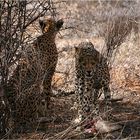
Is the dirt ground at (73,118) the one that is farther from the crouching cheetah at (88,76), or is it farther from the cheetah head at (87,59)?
the cheetah head at (87,59)

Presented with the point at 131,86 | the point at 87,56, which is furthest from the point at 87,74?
the point at 131,86

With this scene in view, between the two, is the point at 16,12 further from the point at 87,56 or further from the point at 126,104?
the point at 126,104

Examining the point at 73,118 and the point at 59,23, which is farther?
the point at 59,23

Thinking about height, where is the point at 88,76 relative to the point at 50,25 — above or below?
below

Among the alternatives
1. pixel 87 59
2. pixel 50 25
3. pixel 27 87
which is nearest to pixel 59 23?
pixel 50 25

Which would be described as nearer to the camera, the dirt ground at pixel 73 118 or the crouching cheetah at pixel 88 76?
the dirt ground at pixel 73 118

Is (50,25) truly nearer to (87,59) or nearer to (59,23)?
(59,23)

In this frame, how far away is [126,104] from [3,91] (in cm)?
237

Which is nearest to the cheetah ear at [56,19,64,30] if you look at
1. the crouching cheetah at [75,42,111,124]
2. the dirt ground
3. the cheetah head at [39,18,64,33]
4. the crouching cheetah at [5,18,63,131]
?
the cheetah head at [39,18,64,33]

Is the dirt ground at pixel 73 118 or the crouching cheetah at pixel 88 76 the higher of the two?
the crouching cheetah at pixel 88 76

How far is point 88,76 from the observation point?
7.44 m

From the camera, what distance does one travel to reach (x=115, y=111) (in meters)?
8.31

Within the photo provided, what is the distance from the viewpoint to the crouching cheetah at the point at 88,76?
743cm

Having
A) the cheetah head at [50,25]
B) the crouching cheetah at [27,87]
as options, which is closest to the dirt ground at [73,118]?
the crouching cheetah at [27,87]
